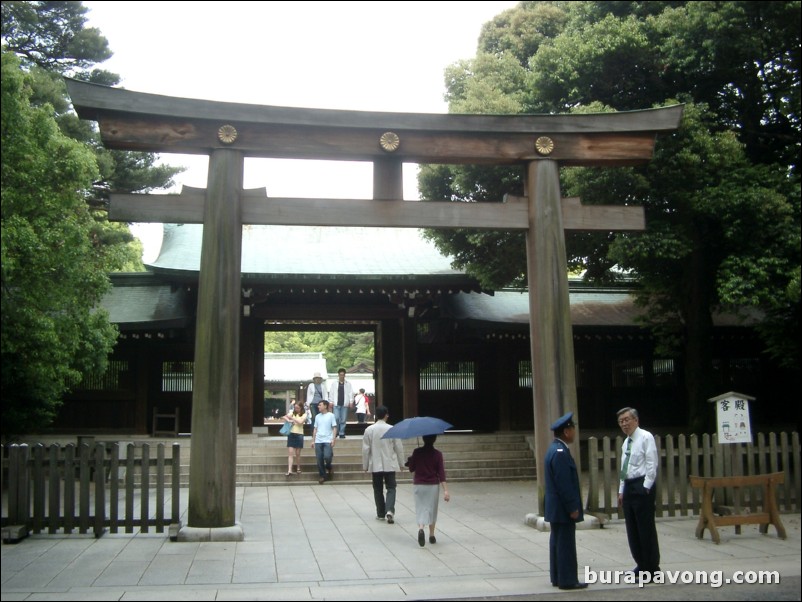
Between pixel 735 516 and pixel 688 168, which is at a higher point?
pixel 688 168

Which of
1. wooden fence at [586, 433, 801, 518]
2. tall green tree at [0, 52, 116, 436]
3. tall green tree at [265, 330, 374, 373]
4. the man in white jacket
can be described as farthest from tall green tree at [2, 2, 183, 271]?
tall green tree at [265, 330, 374, 373]

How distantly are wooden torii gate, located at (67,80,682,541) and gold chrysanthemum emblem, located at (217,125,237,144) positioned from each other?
14mm

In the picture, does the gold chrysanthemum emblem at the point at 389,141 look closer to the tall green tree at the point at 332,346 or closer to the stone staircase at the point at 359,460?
the stone staircase at the point at 359,460

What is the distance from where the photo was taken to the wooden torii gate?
9.60 metres

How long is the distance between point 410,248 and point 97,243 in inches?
373

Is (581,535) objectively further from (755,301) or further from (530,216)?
(755,301)

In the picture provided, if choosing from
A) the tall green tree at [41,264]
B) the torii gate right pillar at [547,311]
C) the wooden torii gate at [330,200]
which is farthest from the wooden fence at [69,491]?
the torii gate right pillar at [547,311]

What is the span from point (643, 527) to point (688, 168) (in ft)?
29.2

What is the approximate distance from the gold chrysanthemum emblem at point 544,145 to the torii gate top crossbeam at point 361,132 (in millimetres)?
15

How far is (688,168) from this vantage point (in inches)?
557

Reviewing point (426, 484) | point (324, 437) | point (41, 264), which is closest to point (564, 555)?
point (426, 484)

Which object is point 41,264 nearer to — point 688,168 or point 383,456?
point 383,456

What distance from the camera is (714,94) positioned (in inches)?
630

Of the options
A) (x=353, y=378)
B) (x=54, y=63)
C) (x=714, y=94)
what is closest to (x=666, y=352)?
(x=714, y=94)
